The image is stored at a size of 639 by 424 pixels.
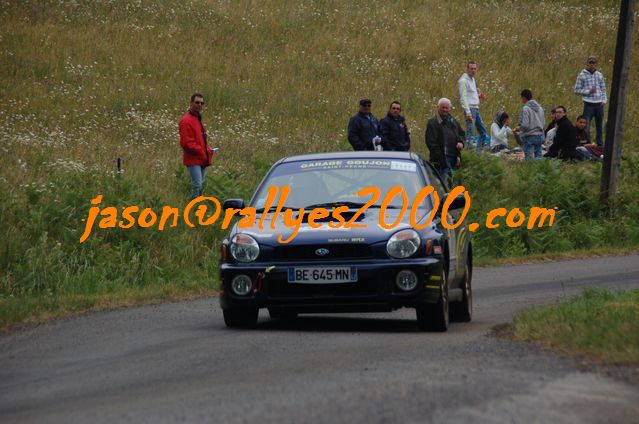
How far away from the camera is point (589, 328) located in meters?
10.5

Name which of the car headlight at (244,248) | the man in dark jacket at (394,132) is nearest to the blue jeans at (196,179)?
the man in dark jacket at (394,132)

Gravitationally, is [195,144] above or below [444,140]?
above

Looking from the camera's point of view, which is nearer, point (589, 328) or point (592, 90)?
point (589, 328)

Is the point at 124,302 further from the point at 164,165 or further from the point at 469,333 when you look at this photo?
the point at 164,165

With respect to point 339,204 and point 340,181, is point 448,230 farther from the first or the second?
point 340,181

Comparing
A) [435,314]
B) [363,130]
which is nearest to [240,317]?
[435,314]

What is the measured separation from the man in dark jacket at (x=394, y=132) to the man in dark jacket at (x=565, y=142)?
19.9 ft

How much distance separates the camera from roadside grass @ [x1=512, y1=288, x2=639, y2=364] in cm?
958

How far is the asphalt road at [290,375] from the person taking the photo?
757 centimetres

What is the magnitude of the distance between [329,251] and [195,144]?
917 cm

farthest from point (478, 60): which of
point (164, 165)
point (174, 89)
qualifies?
point (164, 165)

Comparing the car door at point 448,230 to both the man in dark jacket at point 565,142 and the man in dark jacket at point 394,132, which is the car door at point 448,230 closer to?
the man in dark jacket at point 394,132

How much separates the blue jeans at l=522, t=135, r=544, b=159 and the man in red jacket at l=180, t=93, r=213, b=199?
9517mm

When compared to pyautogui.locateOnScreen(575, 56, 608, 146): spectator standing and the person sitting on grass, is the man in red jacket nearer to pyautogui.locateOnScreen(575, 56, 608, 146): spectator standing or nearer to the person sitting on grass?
the person sitting on grass
